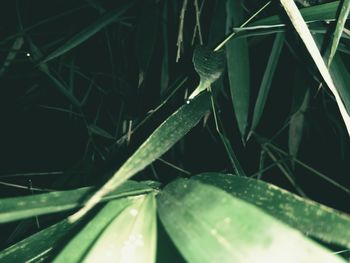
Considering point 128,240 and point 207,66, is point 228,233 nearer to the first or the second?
point 128,240

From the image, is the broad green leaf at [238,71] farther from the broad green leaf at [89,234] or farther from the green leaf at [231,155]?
the broad green leaf at [89,234]

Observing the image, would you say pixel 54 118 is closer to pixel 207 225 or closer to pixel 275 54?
pixel 275 54

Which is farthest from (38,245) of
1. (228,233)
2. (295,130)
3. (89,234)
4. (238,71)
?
(295,130)

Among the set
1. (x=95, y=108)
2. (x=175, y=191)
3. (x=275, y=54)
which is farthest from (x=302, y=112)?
(x=175, y=191)

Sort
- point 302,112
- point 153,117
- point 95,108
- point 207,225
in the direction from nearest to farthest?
point 207,225 → point 153,117 → point 302,112 → point 95,108

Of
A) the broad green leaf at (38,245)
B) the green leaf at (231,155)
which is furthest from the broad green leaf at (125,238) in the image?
the green leaf at (231,155)

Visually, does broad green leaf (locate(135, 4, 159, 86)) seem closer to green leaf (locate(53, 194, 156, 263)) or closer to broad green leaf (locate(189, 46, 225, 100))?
broad green leaf (locate(189, 46, 225, 100))
